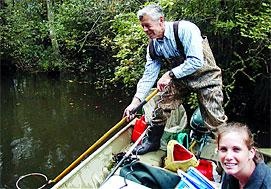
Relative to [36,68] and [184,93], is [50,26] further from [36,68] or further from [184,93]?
[184,93]

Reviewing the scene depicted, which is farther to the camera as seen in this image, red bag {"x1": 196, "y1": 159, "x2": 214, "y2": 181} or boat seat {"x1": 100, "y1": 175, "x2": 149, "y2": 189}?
red bag {"x1": 196, "y1": 159, "x2": 214, "y2": 181}

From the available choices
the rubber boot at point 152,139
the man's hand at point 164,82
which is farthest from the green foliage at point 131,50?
the man's hand at point 164,82

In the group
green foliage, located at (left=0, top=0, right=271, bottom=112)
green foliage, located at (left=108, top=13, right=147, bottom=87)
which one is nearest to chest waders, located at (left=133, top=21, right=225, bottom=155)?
green foliage, located at (left=0, top=0, right=271, bottom=112)

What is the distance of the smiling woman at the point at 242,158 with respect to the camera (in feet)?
6.18

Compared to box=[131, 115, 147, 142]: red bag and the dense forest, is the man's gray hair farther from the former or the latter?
the dense forest

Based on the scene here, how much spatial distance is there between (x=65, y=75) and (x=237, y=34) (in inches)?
227

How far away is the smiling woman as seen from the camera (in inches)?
74.2

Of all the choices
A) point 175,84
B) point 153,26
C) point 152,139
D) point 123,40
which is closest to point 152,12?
point 153,26

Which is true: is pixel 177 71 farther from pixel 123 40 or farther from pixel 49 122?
pixel 49 122

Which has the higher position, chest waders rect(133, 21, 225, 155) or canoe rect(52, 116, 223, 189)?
chest waders rect(133, 21, 225, 155)

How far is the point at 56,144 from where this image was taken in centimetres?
625

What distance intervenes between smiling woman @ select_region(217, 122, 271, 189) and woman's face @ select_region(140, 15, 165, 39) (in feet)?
4.11

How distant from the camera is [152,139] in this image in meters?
3.63

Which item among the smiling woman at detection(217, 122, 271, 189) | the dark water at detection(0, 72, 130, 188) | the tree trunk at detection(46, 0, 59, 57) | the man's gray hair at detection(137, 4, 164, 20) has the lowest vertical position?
the dark water at detection(0, 72, 130, 188)
